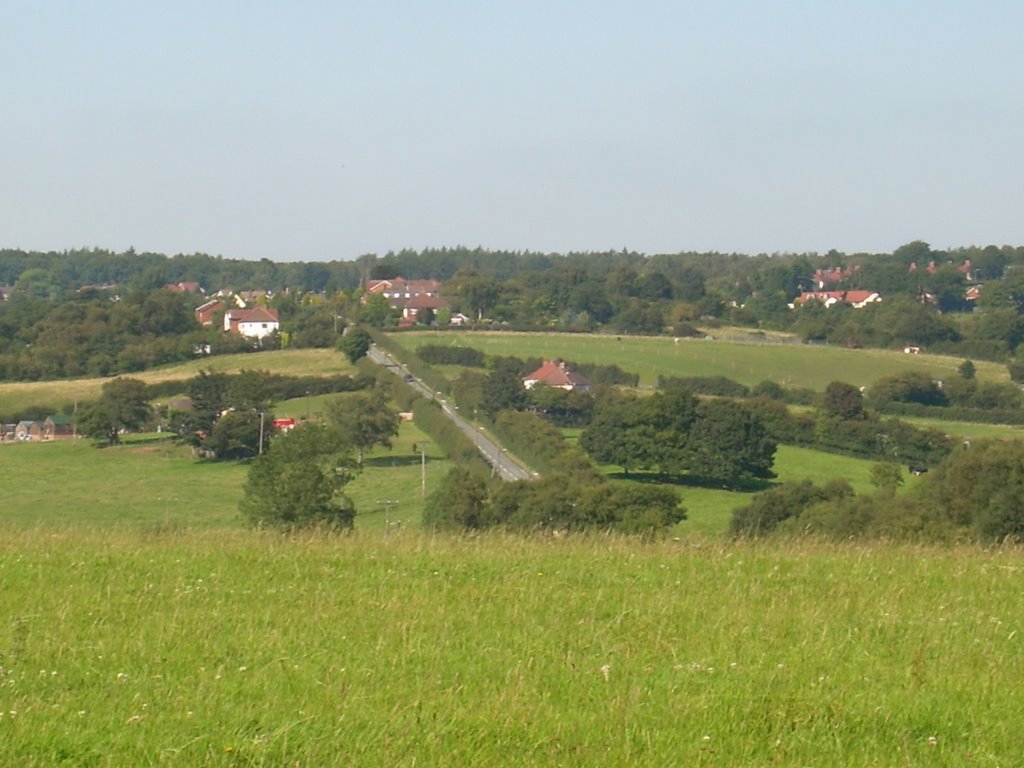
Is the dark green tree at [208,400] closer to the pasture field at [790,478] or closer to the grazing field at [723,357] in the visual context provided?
the pasture field at [790,478]

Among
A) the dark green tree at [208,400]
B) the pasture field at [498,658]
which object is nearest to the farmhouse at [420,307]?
the dark green tree at [208,400]

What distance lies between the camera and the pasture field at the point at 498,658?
4.67 meters

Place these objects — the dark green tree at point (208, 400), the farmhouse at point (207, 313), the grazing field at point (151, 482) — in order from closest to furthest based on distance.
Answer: the grazing field at point (151, 482) < the dark green tree at point (208, 400) < the farmhouse at point (207, 313)

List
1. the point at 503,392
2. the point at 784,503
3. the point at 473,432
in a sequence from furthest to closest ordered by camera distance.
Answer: the point at 503,392
the point at 473,432
the point at 784,503

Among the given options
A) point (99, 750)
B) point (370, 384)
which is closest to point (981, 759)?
point (99, 750)

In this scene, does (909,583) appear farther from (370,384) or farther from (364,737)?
(370,384)

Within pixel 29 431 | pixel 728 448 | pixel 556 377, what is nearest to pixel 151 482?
pixel 29 431

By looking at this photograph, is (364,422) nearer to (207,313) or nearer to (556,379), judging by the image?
(556,379)

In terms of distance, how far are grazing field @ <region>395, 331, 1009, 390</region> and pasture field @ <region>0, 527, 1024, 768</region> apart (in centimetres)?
5311

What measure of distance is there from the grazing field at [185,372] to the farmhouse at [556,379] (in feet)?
26.1

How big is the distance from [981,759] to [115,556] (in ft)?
17.9

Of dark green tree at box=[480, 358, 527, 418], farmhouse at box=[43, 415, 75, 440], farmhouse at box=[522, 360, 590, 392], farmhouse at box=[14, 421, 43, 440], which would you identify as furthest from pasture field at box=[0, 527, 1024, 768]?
farmhouse at box=[522, 360, 590, 392]

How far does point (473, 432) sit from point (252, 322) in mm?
34093

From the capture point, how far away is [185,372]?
5978cm
